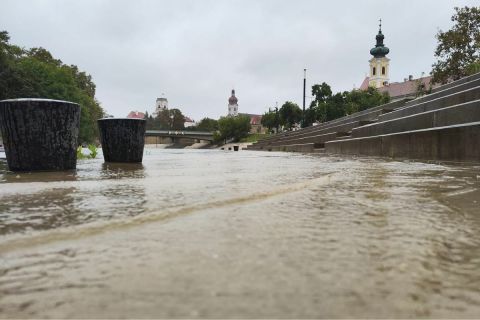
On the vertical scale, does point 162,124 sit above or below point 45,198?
above

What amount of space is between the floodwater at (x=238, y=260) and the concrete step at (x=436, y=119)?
601cm

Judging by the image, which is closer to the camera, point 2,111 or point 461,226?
point 461,226

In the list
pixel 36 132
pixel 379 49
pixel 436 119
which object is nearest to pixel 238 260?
pixel 36 132

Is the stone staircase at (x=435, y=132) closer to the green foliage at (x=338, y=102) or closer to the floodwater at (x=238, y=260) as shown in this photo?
the floodwater at (x=238, y=260)

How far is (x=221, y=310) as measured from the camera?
2.48 feet

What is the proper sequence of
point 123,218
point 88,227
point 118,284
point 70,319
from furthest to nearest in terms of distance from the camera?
point 123,218
point 88,227
point 118,284
point 70,319

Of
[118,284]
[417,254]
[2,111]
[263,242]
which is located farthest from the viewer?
[2,111]

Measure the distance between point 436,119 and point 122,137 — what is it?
6.47 metres

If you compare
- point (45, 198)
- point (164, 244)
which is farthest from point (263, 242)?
point (45, 198)

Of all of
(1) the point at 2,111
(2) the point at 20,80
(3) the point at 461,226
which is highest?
(2) the point at 20,80

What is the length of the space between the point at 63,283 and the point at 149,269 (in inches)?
7.6

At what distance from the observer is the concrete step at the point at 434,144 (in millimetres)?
6598

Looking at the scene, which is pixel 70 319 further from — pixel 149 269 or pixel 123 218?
pixel 123 218

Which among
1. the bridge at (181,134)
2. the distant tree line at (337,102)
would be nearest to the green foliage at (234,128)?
the bridge at (181,134)
